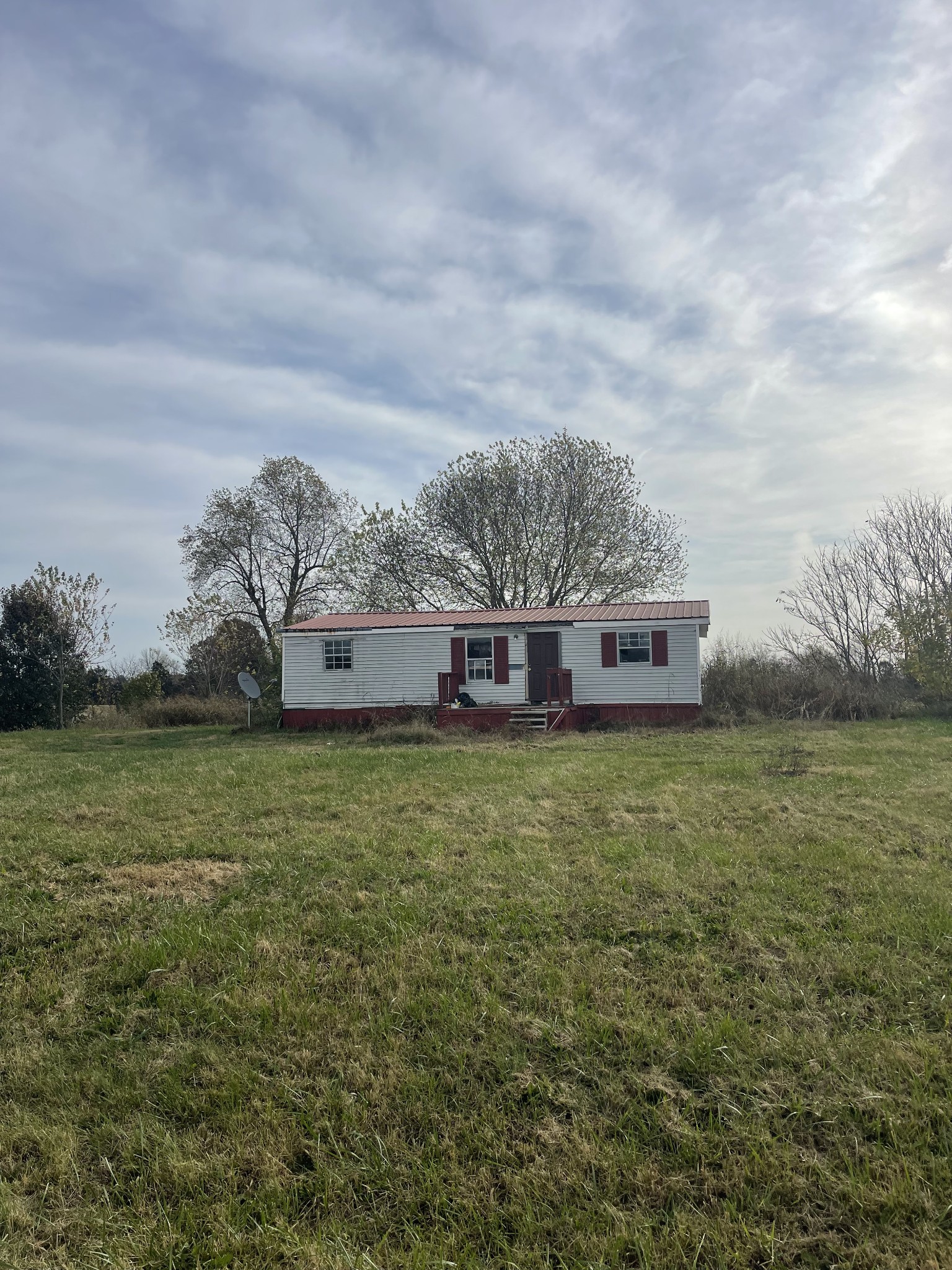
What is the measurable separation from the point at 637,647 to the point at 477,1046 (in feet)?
55.3

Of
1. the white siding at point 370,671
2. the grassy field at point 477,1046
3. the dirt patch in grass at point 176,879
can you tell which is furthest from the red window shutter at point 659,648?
the dirt patch in grass at point 176,879

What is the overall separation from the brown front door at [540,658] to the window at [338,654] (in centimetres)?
501

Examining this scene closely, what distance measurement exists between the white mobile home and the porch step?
560 mm

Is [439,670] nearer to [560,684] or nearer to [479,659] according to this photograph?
[479,659]

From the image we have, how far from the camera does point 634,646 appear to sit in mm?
19453

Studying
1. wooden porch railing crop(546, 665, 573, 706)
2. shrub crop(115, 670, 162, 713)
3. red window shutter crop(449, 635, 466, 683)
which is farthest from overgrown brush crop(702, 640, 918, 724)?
shrub crop(115, 670, 162, 713)

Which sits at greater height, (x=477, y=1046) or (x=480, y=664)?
(x=480, y=664)

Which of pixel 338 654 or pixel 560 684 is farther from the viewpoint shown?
pixel 338 654

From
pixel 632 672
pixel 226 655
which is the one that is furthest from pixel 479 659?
pixel 226 655

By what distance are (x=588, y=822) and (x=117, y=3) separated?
381 inches

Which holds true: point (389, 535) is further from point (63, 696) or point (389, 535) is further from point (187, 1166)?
point (187, 1166)

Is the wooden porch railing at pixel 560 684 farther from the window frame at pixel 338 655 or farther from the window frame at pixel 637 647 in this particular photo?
the window frame at pixel 338 655

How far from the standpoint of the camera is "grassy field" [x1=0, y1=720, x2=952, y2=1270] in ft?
7.62

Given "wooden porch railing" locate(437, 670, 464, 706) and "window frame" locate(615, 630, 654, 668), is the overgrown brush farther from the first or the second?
"wooden porch railing" locate(437, 670, 464, 706)
